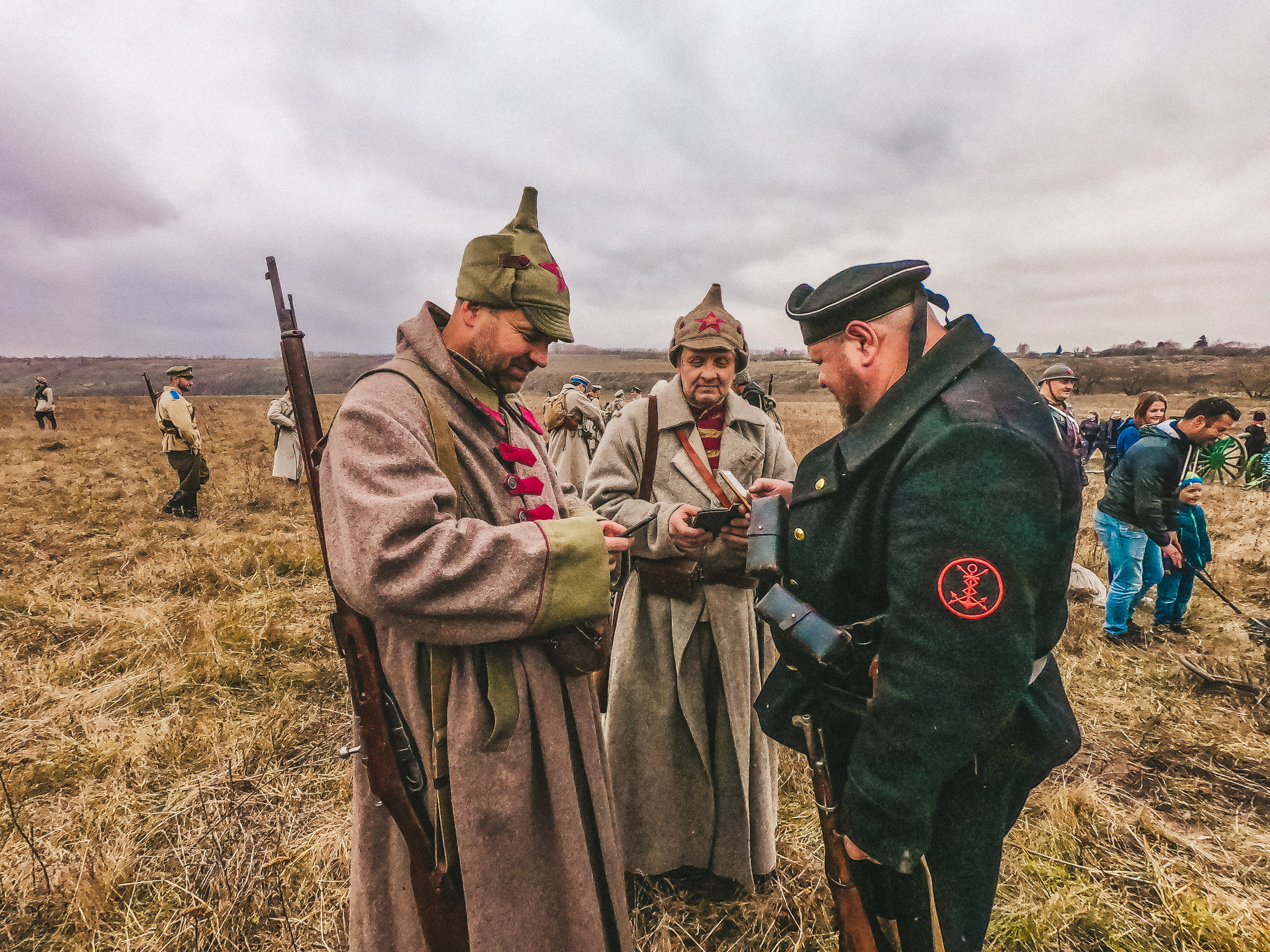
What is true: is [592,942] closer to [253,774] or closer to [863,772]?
[863,772]

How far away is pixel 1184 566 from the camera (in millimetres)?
5977

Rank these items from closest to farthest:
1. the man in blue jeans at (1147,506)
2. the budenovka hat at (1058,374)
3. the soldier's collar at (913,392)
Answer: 1. the soldier's collar at (913,392)
2. the man in blue jeans at (1147,506)
3. the budenovka hat at (1058,374)

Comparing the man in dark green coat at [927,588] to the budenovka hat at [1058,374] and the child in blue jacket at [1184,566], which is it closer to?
the child in blue jacket at [1184,566]

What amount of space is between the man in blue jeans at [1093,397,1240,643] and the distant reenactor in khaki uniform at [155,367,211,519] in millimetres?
12983

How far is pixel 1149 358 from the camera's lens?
63375 mm

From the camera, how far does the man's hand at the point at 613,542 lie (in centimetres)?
169

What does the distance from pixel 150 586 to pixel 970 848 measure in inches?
332

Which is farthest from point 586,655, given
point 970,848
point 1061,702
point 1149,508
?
point 1149,508

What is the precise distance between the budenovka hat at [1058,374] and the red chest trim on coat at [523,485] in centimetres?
853

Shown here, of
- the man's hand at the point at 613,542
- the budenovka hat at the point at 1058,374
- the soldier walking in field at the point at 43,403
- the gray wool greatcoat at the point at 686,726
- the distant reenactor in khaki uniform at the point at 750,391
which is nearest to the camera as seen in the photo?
the man's hand at the point at 613,542

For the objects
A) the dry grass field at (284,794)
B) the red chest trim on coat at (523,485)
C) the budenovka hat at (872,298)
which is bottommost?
the dry grass field at (284,794)

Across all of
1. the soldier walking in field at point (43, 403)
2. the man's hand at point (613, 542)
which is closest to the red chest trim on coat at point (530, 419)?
the man's hand at point (613, 542)

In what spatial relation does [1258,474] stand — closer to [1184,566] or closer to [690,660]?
[1184,566]

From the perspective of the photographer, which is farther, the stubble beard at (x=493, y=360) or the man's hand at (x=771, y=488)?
the man's hand at (x=771, y=488)
